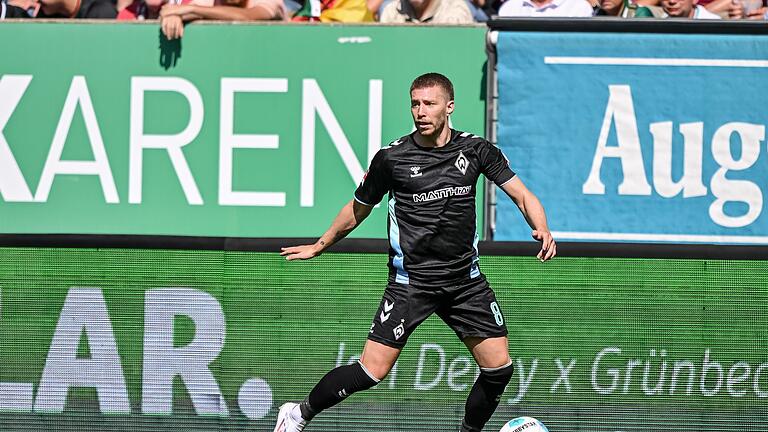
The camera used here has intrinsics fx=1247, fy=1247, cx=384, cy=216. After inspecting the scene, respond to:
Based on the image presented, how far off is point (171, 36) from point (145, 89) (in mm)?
433

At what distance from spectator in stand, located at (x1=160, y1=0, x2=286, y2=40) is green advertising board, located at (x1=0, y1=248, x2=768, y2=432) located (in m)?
2.47

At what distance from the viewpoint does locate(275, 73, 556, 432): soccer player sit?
6172 mm

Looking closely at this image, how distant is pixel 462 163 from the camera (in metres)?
6.19

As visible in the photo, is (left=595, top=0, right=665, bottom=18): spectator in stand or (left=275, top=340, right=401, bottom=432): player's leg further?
(left=595, top=0, right=665, bottom=18): spectator in stand

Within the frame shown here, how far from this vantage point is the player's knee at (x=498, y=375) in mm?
6266

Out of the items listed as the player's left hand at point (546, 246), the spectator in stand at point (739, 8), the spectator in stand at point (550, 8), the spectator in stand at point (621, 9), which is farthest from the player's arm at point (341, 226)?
the spectator in stand at point (739, 8)

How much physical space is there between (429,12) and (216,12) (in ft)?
5.17

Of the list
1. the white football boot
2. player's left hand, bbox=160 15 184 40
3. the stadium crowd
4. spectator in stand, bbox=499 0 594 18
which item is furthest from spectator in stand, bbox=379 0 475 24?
the white football boot

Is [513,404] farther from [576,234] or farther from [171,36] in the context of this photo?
[171,36]

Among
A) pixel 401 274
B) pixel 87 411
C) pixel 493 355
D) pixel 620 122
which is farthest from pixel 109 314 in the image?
pixel 620 122

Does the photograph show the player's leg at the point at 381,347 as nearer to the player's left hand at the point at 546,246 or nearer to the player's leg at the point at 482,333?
the player's leg at the point at 482,333

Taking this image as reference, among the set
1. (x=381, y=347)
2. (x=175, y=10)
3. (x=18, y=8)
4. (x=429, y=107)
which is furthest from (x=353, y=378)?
(x=18, y=8)

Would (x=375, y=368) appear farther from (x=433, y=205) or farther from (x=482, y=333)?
(x=433, y=205)

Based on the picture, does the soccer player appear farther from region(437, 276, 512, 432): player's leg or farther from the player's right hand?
the player's right hand
